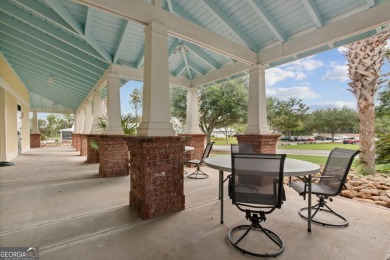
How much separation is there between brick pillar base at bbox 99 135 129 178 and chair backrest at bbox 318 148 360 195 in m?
4.40

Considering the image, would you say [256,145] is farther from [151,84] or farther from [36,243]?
[36,243]

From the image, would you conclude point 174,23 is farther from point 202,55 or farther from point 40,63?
point 40,63

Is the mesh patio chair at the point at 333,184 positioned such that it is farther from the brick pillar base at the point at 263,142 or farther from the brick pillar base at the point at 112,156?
the brick pillar base at the point at 112,156

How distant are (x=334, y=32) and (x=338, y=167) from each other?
2.39 metres

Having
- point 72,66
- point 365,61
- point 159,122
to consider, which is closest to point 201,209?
point 159,122

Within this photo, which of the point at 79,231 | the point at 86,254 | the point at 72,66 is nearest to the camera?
the point at 86,254

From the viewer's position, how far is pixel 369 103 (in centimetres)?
470

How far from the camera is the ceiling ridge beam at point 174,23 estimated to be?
8.56 ft

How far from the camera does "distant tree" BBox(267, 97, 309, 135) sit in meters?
12.3

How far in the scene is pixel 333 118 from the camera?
19094mm

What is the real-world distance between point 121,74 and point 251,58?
3386 millimetres

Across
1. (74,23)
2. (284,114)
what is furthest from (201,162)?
(284,114)

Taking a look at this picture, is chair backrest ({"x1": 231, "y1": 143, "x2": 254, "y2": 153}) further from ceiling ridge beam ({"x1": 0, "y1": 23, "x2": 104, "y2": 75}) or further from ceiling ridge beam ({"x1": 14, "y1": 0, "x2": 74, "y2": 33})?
ceiling ridge beam ({"x1": 0, "y1": 23, "x2": 104, "y2": 75})

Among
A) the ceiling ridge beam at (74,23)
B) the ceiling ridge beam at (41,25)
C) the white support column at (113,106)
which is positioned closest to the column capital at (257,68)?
the white support column at (113,106)
